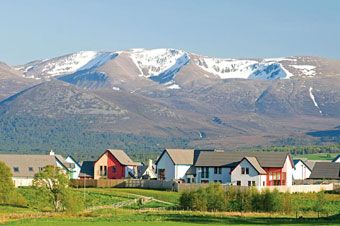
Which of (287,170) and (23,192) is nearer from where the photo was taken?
(23,192)

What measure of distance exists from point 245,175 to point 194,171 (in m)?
7.85

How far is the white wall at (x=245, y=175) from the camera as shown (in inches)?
4525

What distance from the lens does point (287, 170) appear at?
4729 inches

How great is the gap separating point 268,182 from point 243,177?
11.1ft

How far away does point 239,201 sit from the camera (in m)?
88.4

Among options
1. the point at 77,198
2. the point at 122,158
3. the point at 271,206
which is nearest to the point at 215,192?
the point at 271,206

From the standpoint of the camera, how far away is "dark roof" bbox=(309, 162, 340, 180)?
133 m

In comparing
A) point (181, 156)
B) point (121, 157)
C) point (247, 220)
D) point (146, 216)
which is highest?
point (121, 157)

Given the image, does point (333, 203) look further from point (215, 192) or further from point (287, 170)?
point (287, 170)

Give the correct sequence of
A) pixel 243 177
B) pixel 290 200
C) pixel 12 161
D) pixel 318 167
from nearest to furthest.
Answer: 1. pixel 290 200
2. pixel 243 177
3. pixel 12 161
4. pixel 318 167

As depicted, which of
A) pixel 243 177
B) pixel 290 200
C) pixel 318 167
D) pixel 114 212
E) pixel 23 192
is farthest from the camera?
pixel 318 167

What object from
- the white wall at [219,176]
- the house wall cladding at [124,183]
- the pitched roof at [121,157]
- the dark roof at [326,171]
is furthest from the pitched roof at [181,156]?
the dark roof at [326,171]

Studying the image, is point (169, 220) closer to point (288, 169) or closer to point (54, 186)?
point (54, 186)

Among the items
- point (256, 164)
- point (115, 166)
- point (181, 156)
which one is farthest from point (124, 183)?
point (256, 164)
